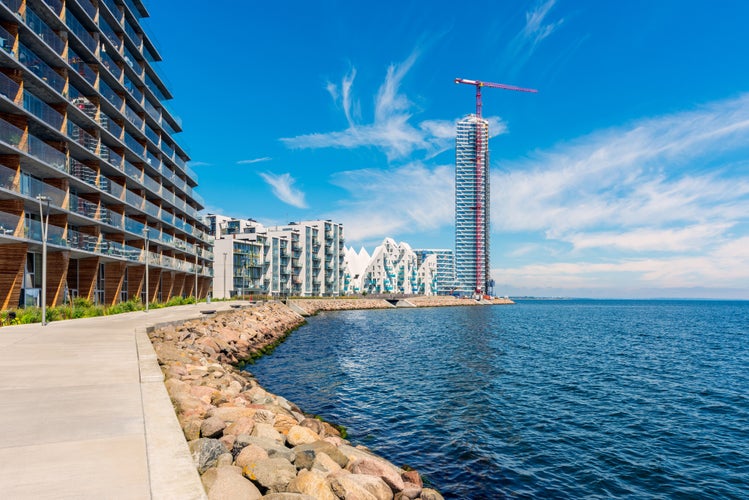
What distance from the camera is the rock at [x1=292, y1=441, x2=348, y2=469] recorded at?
842 cm

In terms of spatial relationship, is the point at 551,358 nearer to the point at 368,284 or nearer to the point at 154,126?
the point at 154,126

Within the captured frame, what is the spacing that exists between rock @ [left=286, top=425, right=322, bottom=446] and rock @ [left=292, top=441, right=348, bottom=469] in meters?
0.43

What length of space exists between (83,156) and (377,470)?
41617 millimetres

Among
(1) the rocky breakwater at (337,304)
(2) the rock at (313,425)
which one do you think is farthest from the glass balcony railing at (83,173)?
(1) the rocky breakwater at (337,304)

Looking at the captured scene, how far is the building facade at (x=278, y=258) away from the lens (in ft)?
345

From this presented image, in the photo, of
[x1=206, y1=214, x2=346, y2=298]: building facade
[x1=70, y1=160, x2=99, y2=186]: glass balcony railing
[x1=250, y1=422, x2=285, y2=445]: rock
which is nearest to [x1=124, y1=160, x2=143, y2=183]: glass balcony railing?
[x1=70, y1=160, x2=99, y2=186]: glass balcony railing

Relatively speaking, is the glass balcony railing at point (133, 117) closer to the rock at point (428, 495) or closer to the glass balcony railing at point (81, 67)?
the glass balcony railing at point (81, 67)

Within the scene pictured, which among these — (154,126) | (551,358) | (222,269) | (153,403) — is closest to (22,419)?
(153,403)

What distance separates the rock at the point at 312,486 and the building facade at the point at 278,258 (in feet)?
324

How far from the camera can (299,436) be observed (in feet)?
33.0

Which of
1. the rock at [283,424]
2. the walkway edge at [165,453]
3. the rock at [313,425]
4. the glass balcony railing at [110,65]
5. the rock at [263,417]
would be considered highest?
the glass balcony railing at [110,65]

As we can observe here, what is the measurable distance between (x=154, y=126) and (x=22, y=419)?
184 ft

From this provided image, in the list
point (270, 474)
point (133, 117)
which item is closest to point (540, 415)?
point (270, 474)

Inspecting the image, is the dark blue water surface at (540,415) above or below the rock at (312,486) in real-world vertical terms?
below
